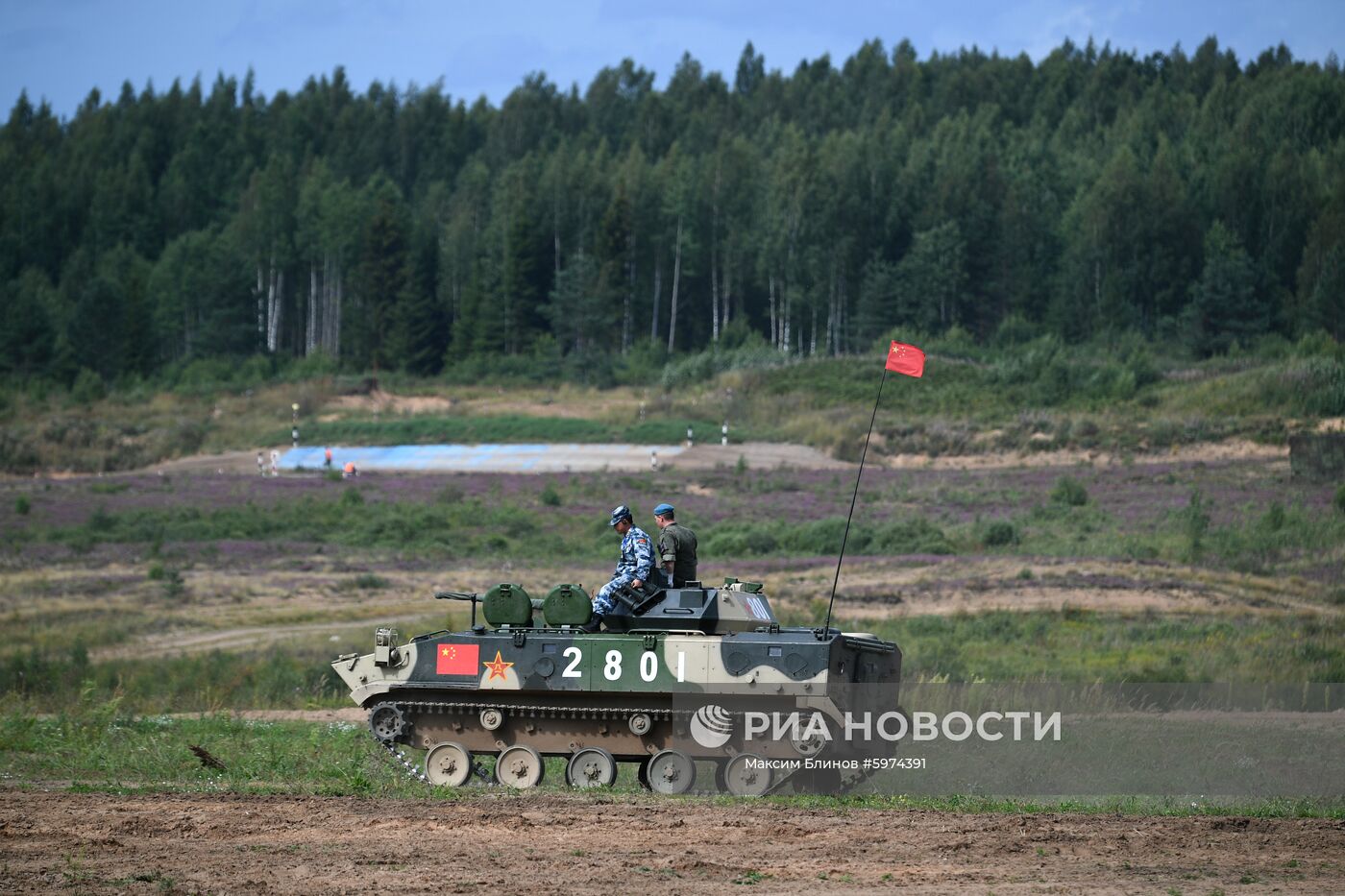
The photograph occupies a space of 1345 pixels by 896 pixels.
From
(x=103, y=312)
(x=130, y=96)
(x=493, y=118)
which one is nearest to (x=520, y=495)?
(x=103, y=312)

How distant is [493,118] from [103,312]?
46.8 m

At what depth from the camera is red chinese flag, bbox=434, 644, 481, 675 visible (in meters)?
16.3

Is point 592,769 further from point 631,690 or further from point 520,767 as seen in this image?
point 631,690

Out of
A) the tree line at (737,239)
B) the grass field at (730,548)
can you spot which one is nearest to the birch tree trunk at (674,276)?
the tree line at (737,239)

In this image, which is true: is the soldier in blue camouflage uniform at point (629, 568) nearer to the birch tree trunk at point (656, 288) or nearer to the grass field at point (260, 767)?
the grass field at point (260, 767)

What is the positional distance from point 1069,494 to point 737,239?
157ft

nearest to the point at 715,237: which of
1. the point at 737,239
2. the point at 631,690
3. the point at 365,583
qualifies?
the point at 737,239

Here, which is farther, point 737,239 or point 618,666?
point 737,239

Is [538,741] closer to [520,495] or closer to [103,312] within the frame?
[520,495]

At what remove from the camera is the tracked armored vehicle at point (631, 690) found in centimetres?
1560

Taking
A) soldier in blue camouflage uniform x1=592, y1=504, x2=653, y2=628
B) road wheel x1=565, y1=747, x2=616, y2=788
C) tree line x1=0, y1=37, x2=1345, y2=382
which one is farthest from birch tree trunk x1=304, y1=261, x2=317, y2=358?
road wheel x1=565, y1=747, x2=616, y2=788

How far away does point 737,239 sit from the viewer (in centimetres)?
9031

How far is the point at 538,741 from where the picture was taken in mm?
16359

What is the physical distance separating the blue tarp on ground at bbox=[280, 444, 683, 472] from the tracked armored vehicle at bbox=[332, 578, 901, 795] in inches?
1540
